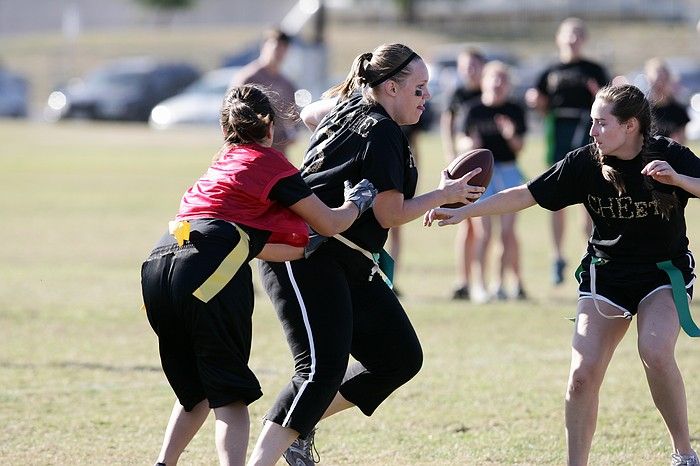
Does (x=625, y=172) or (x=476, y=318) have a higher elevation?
(x=625, y=172)

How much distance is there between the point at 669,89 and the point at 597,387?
659 centimetres

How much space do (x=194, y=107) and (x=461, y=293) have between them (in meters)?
23.6

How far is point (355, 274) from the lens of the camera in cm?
518

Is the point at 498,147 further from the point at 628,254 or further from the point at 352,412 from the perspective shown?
the point at 628,254

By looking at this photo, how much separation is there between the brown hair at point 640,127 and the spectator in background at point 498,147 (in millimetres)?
5578

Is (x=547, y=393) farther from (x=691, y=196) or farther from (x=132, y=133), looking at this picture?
(x=132, y=133)

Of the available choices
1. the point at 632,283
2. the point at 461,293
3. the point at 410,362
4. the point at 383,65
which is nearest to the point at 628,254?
the point at 632,283

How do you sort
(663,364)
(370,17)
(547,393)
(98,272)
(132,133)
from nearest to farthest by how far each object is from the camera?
1. (663,364)
2. (547,393)
3. (98,272)
4. (132,133)
5. (370,17)

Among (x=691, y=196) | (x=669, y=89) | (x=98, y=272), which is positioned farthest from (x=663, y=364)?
(x=98, y=272)

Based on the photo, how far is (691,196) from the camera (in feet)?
17.0

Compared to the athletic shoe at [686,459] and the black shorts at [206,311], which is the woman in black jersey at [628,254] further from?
the black shorts at [206,311]

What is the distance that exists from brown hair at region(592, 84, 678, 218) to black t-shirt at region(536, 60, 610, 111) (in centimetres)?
641

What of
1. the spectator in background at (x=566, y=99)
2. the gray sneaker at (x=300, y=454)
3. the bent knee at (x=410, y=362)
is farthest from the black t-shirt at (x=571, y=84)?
the gray sneaker at (x=300, y=454)

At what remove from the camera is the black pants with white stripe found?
191 inches
